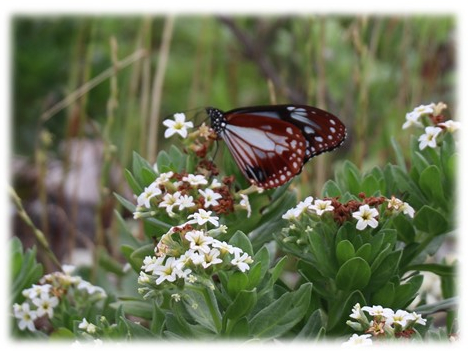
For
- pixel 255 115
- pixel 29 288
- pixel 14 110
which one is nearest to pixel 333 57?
pixel 14 110

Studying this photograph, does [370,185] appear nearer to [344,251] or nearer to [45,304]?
[344,251]

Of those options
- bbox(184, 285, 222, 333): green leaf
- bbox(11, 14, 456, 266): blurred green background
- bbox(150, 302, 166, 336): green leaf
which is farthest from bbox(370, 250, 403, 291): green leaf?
bbox(11, 14, 456, 266): blurred green background

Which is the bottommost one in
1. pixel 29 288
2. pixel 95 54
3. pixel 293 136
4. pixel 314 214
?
pixel 29 288

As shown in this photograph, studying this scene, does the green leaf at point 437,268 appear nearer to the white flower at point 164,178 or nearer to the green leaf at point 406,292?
the green leaf at point 406,292

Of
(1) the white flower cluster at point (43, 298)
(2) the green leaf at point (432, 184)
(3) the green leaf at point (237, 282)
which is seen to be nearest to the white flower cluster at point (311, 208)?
(3) the green leaf at point (237, 282)

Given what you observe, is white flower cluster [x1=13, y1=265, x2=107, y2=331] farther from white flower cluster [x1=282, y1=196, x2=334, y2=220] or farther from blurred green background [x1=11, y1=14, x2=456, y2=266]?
blurred green background [x1=11, y1=14, x2=456, y2=266]

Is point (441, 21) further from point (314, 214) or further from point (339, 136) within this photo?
point (314, 214)
